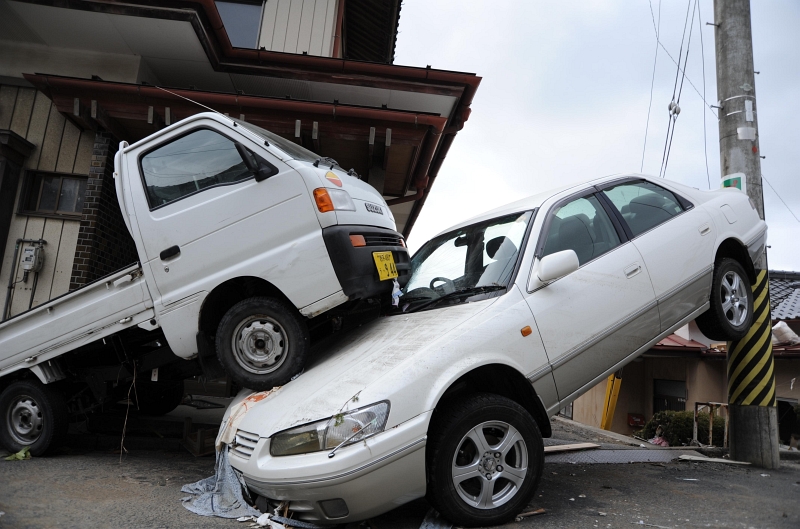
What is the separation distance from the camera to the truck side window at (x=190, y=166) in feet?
12.9

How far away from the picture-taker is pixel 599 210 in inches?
161

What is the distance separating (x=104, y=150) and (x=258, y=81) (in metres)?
2.18

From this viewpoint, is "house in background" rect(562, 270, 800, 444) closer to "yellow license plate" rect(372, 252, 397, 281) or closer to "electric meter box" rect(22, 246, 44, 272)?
"yellow license plate" rect(372, 252, 397, 281)

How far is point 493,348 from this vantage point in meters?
3.12

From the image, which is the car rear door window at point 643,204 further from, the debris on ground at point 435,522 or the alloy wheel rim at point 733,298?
the debris on ground at point 435,522

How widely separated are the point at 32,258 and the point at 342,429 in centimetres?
563

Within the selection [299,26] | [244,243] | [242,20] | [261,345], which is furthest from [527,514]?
[242,20]

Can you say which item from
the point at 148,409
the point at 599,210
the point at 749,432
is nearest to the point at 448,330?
the point at 599,210

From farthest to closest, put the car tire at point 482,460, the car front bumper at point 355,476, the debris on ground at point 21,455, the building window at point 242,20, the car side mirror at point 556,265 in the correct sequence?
the building window at point 242,20 → the debris on ground at point 21,455 → the car side mirror at point 556,265 → the car tire at point 482,460 → the car front bumper at point 355,476

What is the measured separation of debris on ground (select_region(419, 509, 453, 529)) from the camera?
2.90 metres

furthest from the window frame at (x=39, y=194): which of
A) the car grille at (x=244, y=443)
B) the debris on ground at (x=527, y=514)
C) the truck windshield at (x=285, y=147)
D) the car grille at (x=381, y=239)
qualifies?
the debris on ground at (x=527, y=514)

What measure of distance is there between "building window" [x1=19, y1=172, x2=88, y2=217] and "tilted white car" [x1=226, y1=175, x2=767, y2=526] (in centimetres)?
466

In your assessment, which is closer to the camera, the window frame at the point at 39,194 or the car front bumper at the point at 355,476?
the car front bumper at the point at 355,476

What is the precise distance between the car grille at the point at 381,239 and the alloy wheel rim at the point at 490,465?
61.9 inches
